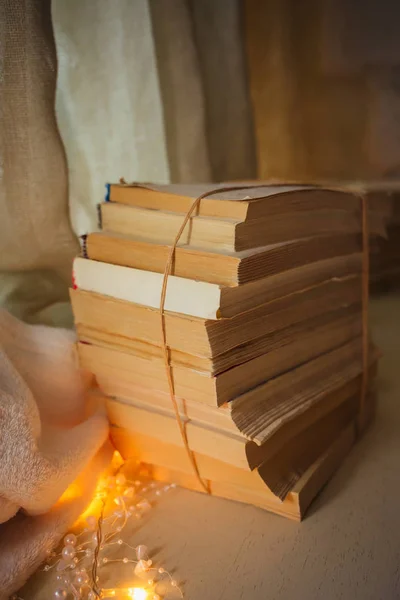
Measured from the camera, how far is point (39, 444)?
0.51 m

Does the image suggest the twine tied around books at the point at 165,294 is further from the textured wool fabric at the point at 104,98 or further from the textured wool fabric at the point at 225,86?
the textured wool fabric at the point at 225,86

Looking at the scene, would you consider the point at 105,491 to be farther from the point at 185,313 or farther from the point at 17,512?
the point at 185,313

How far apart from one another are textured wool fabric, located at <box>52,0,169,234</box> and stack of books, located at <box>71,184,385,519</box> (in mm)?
192

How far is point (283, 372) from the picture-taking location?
0.54 meters

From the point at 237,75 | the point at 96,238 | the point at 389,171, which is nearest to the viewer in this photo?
the point at 96,238

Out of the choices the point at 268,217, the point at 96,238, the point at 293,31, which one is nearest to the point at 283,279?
the point at 268,217

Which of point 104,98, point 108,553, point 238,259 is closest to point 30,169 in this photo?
point 104,98

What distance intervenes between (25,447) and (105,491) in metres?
0.14

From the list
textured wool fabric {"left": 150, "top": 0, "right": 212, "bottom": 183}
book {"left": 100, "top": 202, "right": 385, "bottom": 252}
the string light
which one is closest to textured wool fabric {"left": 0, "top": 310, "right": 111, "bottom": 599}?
the string light

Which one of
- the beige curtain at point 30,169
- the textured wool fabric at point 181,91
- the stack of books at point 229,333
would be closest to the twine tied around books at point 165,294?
the stack of books at point 229,333

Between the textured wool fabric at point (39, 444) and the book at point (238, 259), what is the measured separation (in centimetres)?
12

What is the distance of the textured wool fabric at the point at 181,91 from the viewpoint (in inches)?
30.8

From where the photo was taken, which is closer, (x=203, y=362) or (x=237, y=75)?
(x=203, y=362)

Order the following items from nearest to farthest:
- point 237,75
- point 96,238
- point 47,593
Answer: point 47,593
point 96,238
point 237,75
